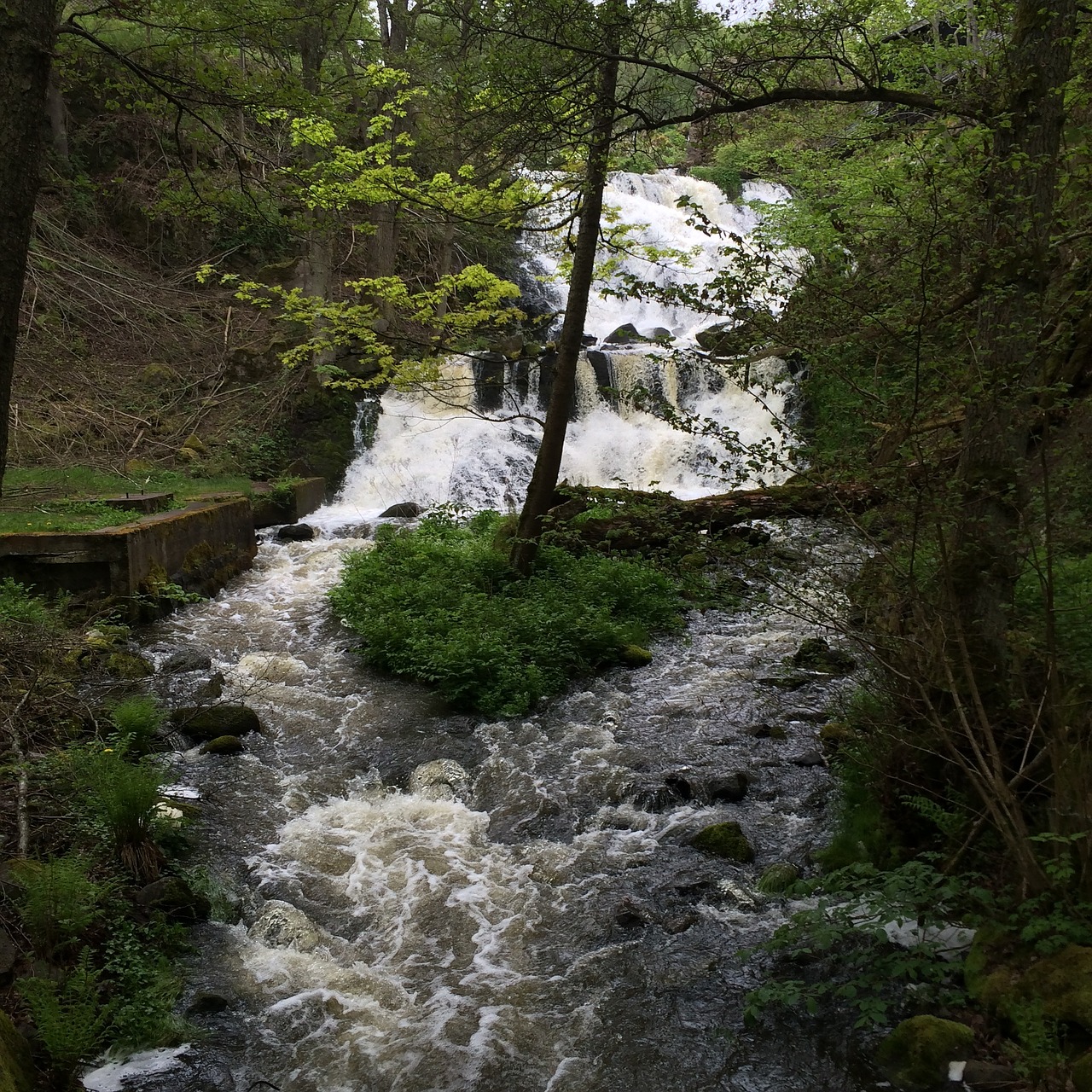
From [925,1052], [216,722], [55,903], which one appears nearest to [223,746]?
[216,722]

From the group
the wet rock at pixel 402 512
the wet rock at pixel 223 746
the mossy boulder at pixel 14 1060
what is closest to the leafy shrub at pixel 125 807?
the mossy boulder at pixel 14 1060

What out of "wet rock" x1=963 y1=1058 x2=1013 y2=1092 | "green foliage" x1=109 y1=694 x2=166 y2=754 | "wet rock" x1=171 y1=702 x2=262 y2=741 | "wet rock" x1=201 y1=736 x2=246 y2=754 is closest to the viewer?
"wet rock" x1=963 y1=1058 x2=1013 y2=1092

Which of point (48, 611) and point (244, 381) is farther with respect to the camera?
point (244, 381)

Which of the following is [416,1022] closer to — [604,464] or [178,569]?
[178,569]

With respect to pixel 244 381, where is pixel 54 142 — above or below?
above

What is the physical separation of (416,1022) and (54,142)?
1951cm

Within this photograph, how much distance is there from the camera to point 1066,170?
427 centimetres

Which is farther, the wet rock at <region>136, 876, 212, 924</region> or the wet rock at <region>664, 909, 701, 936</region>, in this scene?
the wet rock at <region>664, 909, 701, 936</region>

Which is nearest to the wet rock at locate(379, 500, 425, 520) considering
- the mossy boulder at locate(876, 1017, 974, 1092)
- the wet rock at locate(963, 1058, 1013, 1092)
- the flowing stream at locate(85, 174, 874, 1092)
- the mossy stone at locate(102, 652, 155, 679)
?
the flowing stream at locate(85, 174, 874, 1092)

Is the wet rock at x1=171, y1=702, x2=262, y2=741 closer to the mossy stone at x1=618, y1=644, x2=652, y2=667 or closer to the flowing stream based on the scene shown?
the flowing stream

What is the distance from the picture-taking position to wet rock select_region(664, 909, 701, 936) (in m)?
4.74

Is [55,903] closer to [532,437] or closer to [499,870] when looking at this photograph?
[499,870]

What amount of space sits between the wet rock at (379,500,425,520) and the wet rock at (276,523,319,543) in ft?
4.80

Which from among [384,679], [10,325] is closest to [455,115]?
[10,325]
